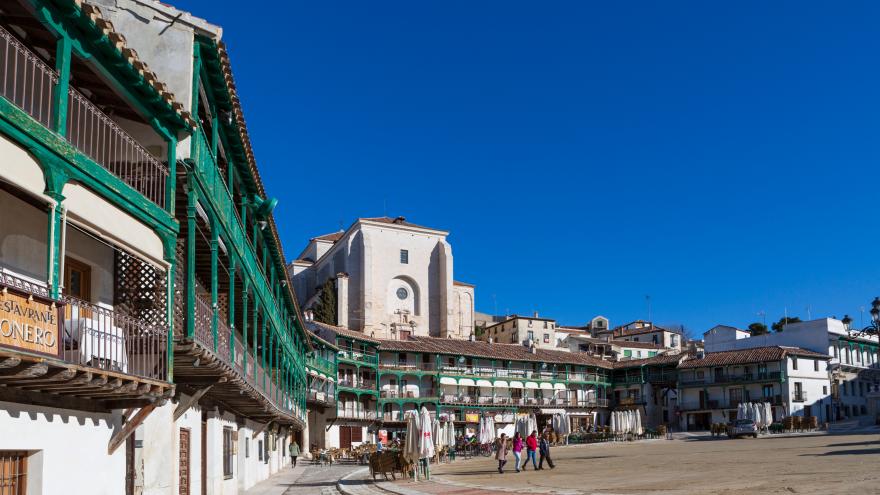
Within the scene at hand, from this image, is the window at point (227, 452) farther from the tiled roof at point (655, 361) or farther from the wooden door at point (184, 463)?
the tiled roof at point (655, 361)

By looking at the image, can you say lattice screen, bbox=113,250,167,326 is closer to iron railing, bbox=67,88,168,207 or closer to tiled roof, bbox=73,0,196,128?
iron railing, bbox=67,88,168,207

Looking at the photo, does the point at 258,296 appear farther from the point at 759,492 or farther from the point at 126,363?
the point at 759,492

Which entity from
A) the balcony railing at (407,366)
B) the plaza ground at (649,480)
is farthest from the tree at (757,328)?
the plaza ground at (649,480)

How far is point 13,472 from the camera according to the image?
1023 cm

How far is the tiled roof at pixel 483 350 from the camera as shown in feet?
249

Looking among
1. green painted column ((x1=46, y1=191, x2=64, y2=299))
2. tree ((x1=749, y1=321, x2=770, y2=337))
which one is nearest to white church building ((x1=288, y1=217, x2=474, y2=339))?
tree ((x1=749, y1=321, x2=770, y2=337))

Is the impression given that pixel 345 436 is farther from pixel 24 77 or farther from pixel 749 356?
pixel 24 77

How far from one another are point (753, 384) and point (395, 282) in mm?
37992

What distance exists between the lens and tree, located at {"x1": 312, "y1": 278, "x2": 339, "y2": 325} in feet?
298

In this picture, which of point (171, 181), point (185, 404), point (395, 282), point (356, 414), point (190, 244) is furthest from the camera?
point (395, 282)

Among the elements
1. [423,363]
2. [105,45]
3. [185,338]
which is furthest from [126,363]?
[423,363]

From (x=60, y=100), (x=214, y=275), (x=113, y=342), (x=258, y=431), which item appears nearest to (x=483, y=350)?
(x=258, y=431)

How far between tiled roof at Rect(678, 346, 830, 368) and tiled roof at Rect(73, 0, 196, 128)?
72.7 metres

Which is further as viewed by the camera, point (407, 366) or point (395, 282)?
point (395, 282)
